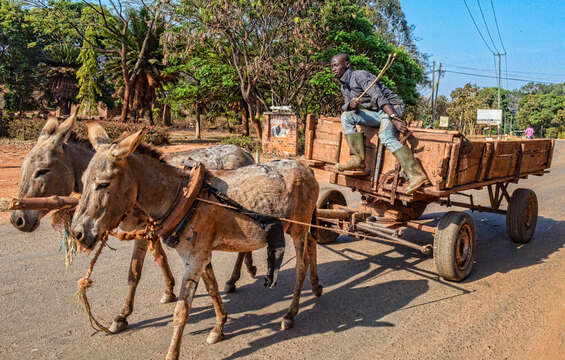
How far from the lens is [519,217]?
6.57 m

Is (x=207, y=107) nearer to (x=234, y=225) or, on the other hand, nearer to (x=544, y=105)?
(x=234, y=225)

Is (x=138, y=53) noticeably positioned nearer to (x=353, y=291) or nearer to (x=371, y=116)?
(x=371, y=116)

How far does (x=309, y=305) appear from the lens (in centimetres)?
455

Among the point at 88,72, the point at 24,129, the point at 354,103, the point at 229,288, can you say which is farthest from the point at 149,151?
the point at 88,72

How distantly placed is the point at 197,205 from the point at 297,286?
1507 millimetres

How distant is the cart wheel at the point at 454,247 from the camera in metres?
4.95

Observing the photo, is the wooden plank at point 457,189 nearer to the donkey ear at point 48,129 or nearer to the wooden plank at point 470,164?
the wooden plank at point 470,164

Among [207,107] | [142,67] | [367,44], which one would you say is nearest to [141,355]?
[367,44]

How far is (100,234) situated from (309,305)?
260 centimetres

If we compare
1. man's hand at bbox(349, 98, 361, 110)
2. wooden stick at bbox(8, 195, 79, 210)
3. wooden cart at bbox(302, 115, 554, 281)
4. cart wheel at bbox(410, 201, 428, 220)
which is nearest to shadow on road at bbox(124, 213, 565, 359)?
wooden cart at bbox(302, 115, 554, 281)

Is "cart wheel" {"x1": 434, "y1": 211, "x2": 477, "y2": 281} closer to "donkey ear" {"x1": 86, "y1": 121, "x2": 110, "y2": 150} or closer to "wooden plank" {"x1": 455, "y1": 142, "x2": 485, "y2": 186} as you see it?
"wooden plank" {"x1": 455, "y1": 142, "x2": 485, "y2": 186}

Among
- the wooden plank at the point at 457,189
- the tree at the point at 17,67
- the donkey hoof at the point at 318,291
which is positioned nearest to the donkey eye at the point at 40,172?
the donkey hoof at the point at 318,291

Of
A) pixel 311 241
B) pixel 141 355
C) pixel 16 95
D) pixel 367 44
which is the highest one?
pixel 367 44

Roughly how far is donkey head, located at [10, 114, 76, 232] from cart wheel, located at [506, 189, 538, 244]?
658 cm
